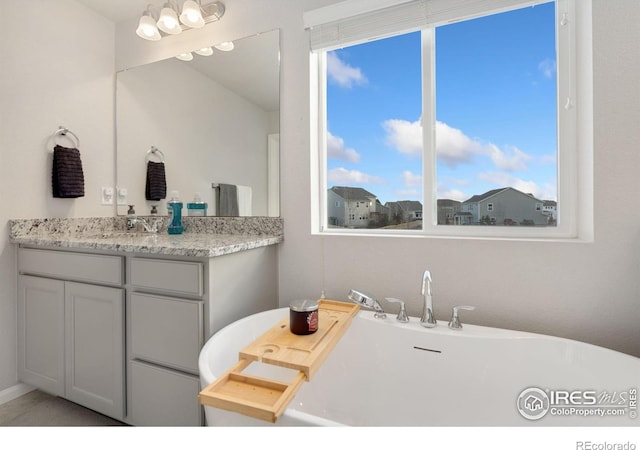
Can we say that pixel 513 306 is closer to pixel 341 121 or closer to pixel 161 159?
pixel 341 121

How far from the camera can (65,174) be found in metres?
1.82

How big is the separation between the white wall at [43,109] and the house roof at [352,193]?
5.47ft

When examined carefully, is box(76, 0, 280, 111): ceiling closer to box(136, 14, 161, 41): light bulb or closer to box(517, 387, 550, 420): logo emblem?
box(136, 14, 161, 41): light bulb

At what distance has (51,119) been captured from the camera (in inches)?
72.7

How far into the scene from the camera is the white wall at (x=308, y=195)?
3.86 feet

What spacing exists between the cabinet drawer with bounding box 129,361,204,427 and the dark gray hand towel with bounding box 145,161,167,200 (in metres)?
1.18

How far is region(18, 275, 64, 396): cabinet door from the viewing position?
156 cm

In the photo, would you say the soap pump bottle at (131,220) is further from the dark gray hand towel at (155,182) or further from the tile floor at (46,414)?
the tile floor at (46,414)

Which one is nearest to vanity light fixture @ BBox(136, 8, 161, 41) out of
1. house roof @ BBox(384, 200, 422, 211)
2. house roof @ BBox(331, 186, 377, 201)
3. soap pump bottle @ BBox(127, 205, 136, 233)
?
soap pump bottle @ BBox(127, 205, 136, 233)

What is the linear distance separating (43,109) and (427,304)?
2.41 meters

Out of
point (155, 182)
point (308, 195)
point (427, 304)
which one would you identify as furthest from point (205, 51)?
point (427, 304)

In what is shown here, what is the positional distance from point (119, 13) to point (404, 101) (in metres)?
2.08

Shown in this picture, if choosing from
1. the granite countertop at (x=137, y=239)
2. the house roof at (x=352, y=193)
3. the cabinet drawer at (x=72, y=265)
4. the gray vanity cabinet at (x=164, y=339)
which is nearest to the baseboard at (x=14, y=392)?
the cabinet drawer at (x=72, y=265)

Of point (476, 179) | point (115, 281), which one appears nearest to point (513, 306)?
point (476, 179)
